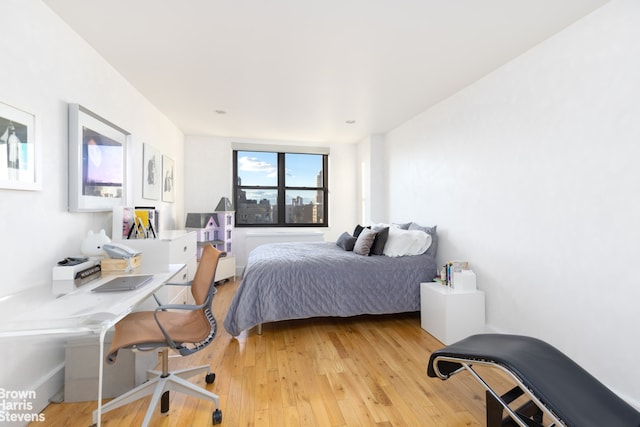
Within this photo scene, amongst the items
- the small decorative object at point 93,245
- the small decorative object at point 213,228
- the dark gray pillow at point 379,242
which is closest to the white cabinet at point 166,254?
the small decorative object at point 93,245

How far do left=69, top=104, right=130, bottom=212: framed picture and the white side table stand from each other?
2981 millimetres

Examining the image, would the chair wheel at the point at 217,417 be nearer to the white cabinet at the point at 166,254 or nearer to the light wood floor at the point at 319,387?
the light wood floor at the point at 319,387

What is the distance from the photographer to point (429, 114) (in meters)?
Result: 3.71

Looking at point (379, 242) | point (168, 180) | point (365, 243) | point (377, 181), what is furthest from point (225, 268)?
point (377, 181)

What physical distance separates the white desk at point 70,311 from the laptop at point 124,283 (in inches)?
1.5

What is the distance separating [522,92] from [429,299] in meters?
1.97

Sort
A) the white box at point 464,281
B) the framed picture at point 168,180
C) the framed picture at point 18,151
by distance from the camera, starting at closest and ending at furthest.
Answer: the framed picture at point 18,151
the white box at point 464,281
the framed picture at point 168,180

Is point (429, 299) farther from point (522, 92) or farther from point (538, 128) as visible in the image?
point (522, 92)

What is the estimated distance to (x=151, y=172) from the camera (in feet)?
11.3

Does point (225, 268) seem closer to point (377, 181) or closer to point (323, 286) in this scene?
→ point (323, 286)

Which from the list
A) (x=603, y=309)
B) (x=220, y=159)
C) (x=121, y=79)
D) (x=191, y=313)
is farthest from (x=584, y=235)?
(x=220, y=159)

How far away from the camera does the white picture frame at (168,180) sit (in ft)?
12.9

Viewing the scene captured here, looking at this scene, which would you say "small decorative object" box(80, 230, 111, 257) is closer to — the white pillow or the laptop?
the laptop

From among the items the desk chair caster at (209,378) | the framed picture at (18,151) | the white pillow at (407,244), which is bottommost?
the desk chair caster at (209,378)
